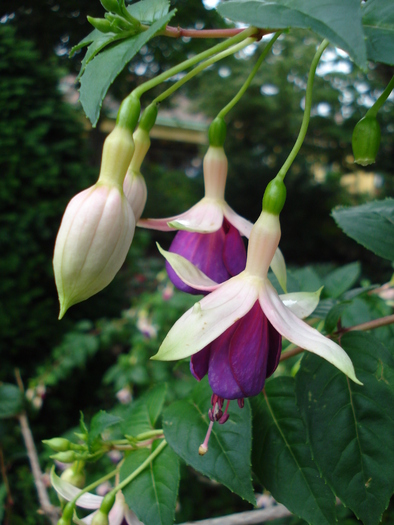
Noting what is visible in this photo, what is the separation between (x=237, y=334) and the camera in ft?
0.85

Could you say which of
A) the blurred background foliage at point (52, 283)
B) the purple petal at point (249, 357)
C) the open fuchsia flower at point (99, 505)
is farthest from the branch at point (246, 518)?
the purple petal at point (249, 357)

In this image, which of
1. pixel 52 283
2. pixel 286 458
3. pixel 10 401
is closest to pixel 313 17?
pixel 286 458

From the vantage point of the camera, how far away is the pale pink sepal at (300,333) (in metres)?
0.22

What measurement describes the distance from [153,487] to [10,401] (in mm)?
545

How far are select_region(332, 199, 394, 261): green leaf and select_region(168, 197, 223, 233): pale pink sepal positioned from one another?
0.49 ft

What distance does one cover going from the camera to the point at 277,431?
1.13ft

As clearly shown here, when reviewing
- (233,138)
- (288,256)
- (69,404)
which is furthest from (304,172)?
(69,404)

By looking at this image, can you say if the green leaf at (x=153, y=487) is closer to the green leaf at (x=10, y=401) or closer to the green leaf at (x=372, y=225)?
the green leaf at (x=372, y=225)

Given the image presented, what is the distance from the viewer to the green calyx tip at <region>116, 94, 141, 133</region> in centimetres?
29

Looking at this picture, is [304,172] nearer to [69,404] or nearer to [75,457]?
[69,404]

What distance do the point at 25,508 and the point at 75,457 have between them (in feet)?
3.51

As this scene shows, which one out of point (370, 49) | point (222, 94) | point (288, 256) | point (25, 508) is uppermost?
point (370, 49)

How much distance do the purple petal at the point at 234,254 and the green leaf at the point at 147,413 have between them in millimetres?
218

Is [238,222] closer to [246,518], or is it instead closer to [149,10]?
[149,10]
